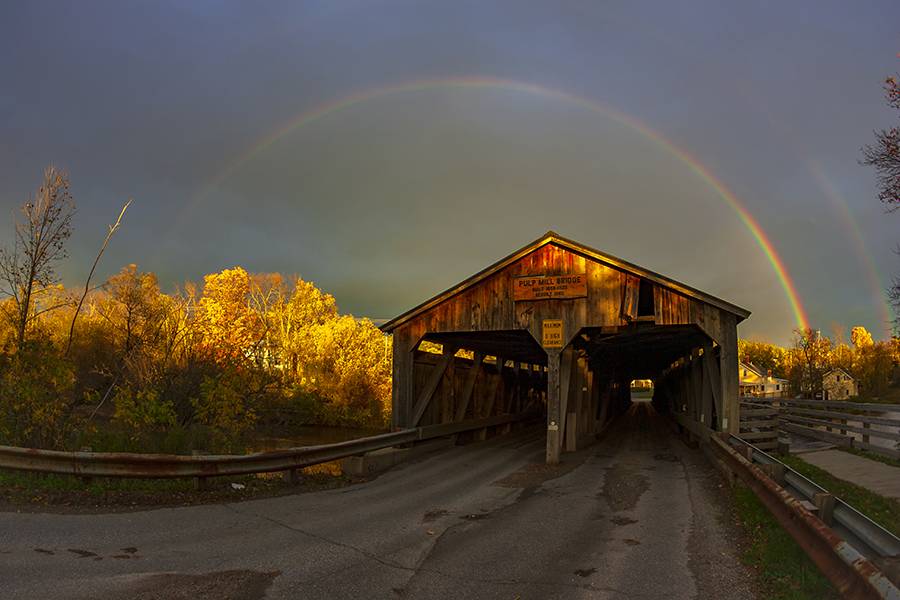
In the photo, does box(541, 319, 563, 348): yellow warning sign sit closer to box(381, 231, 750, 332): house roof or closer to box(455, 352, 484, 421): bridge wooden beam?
box(381, 231, 750, 332): house roof

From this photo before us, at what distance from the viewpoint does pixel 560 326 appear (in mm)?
15945

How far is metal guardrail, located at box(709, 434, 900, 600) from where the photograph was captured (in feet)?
12.8

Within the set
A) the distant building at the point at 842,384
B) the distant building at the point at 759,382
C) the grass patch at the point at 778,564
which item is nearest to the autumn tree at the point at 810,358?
the distant building at the point at 842,384

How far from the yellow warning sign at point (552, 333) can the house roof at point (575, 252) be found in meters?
1.97

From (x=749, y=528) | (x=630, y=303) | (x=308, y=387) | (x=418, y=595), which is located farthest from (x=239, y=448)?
(x=308, y=387)

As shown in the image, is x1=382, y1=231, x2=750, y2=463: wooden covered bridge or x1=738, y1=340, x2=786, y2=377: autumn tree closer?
x1=382, y1=231, x2=750, y2=463: wooden covered bridge

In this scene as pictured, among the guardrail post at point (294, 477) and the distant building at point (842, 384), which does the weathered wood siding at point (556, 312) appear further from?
the distant building at point (842, 384)

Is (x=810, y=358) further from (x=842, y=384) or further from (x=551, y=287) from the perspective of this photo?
(x=551, y=287)

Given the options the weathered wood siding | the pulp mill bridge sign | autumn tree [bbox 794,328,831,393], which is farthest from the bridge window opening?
autumn tree [bbox 794,328,831,393]

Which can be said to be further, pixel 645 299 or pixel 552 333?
pixel 645 299

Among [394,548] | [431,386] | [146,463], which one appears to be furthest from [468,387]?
[394,548]

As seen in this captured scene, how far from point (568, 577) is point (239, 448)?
810cm

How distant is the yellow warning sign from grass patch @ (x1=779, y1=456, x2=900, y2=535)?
245 inches

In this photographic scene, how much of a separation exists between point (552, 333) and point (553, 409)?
201cm
